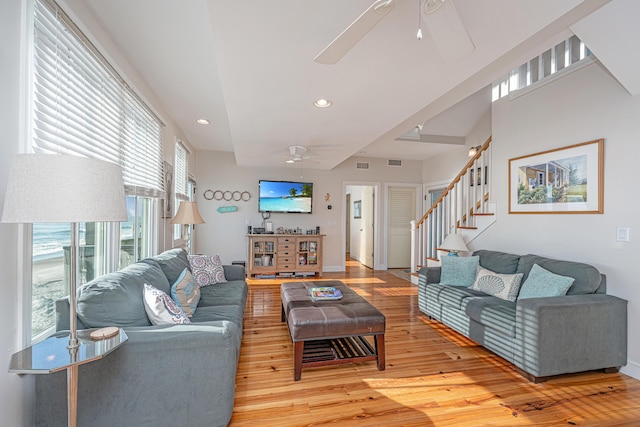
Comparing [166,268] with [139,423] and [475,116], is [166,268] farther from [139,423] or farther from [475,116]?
[475,116]

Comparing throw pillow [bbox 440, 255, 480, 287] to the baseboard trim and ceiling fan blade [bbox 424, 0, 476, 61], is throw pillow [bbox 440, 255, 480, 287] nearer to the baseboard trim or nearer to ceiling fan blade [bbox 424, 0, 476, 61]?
the baseboard trim

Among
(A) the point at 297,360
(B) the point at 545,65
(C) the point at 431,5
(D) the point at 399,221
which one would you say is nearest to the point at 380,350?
(A) the point at 297,360

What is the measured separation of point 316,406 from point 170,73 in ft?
9.85

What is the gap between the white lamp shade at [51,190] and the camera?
0.98 m

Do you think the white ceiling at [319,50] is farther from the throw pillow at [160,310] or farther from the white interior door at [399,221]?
the white interior door at [399,221]

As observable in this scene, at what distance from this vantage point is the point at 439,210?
4.80m

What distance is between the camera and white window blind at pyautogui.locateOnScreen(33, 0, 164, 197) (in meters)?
1.44

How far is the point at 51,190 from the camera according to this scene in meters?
1.00

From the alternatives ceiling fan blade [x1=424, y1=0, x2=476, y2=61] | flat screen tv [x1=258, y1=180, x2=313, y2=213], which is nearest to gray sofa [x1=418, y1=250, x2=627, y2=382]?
ceiling fan blade [x1=424, y1=0, x2=476, y2=61]

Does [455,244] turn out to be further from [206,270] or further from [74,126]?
[74,126]

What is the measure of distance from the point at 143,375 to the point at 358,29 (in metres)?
1.88

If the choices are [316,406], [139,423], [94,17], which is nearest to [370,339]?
[316,406]

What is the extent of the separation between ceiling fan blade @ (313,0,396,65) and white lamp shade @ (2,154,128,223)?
3.47 ft

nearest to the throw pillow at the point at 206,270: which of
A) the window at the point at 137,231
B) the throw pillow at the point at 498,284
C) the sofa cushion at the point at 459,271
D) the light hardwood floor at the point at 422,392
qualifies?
the window at the point at 137,231
